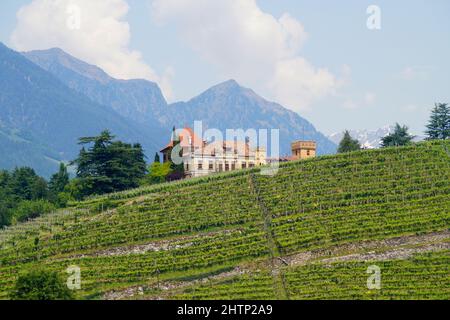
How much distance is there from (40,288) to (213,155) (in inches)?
1561

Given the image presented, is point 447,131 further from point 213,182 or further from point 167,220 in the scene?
point 167,220

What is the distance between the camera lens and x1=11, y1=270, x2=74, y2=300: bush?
38428mm

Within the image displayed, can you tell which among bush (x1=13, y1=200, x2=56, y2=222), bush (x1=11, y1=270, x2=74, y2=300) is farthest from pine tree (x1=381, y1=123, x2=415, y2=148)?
bush (x1=11, y1=270, x2=74, y2=300)

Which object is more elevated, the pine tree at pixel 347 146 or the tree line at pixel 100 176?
Result: the pine tree at pixel 347 146

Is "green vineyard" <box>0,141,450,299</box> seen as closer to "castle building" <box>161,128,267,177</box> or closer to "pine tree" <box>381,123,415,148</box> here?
"castle building" <box>161,128,267,177</box>

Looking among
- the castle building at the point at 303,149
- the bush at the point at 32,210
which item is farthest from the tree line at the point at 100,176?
the castle building at the point at 303,149

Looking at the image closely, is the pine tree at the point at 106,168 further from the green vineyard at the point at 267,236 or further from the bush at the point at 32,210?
the green vineyard at the point at 267,236

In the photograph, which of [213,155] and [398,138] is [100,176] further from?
[398,138]

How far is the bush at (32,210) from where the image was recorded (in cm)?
7219

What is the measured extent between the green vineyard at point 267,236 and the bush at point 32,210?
7.71 metres

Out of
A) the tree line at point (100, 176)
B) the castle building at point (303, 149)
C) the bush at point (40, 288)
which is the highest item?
the castle building at point (303, 149)

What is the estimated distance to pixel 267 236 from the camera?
2066 inches

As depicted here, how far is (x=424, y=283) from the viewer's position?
44.5 meters

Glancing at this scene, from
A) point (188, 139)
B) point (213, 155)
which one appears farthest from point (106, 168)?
point (213, 155)
